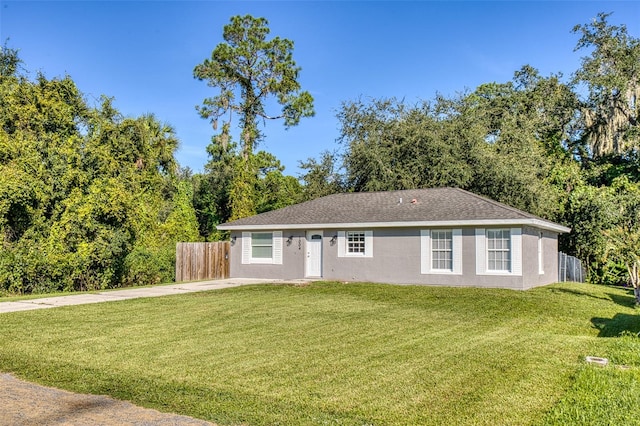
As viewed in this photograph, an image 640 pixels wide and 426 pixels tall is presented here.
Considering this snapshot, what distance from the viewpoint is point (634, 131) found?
2703cm

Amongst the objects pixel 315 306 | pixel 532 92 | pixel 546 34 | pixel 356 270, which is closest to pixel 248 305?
pixel 315 306

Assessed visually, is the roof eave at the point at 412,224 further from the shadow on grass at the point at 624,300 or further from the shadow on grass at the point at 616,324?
the shadow on grass at the point at 616,324

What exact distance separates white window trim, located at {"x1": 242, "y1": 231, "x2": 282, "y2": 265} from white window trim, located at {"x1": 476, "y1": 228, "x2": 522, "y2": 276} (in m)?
7.88

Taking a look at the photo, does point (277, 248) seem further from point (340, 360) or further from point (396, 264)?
point (340, 360)

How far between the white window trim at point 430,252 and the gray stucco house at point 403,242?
0.03m

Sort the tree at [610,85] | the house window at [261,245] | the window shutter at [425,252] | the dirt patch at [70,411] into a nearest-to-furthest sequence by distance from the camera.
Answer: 1. the dirt patch at [70,411]
2. the window shutter at [425,252]
3. the house window at [261,245]
4. the tree at [610,85]

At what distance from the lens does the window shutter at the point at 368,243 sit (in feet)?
60.3

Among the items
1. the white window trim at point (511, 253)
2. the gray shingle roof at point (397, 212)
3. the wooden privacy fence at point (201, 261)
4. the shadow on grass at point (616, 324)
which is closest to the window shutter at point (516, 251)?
the white window trim at point (511, 253)

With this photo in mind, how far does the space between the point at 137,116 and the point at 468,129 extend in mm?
17601

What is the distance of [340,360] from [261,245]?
14.4 m

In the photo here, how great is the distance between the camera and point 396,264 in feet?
58.5

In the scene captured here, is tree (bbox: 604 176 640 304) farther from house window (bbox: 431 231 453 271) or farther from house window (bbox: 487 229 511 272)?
house window (bbox: 431 231 453 271)

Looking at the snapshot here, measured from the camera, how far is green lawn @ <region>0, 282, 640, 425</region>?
4.76 m

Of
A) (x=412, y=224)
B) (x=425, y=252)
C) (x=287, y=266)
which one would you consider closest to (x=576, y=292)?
(x=425, y=252)
